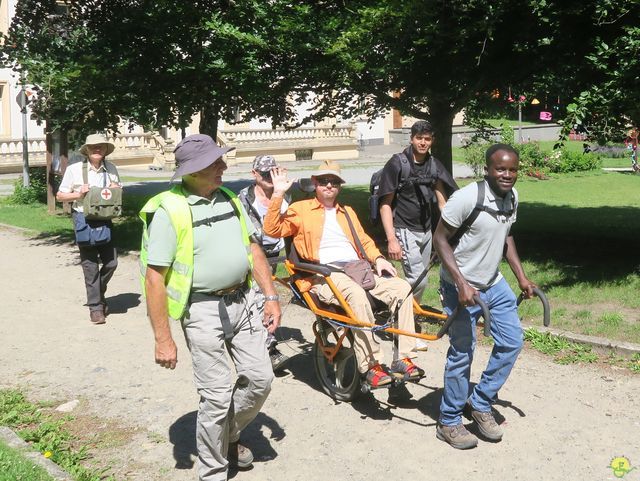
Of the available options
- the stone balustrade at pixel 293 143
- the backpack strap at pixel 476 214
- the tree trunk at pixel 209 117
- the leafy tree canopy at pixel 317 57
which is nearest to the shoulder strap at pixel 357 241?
the backpack strap at pixel 476 214

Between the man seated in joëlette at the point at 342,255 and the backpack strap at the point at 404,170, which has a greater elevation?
the backpack strap at the point at 404,170

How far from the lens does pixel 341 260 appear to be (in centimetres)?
661

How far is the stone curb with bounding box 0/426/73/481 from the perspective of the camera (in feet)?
16.5

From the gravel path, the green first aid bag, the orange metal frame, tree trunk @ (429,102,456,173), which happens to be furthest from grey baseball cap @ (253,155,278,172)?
tree trunk @ (429,102,456,173)

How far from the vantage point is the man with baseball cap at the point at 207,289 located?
→ 188 inches

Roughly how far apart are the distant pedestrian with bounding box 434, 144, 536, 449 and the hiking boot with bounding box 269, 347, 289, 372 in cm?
179

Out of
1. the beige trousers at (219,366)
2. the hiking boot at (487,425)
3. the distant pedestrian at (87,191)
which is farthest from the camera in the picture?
the distant pedestrian at (87,191)

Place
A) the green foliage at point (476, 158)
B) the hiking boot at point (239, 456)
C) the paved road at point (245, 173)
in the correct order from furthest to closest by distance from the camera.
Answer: the green foliage at point (476, 158) → the paved road at point (245, 173) → the hiking boot at point (239, 456)

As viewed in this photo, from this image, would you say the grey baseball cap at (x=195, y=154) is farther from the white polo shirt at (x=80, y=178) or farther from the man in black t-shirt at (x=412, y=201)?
the white polo shirt at (x=80, y=178)

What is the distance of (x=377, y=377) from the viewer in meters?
5.96

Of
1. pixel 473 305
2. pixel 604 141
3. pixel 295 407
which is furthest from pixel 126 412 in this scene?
pixel 604 141

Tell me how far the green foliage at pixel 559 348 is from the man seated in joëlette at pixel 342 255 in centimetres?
190

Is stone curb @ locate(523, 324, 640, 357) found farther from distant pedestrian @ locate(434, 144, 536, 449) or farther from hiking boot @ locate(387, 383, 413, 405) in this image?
distant pedestrian @ locate(434, 144, 536, 449)

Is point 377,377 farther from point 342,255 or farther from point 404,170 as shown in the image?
point 404,170
